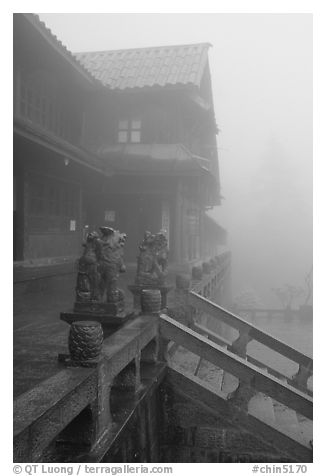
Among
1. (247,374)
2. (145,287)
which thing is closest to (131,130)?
(145,287)

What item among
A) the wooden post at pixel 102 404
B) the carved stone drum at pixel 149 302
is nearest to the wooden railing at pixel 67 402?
the wooden post at pixel 102 404

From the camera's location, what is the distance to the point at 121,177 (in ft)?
54.5

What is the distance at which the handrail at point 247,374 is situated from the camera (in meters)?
5.45

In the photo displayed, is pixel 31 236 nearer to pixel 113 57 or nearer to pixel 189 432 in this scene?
pixel 189 432

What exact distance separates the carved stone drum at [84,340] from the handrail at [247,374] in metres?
2.48

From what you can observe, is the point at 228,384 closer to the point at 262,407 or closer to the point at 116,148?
the point at 262,407

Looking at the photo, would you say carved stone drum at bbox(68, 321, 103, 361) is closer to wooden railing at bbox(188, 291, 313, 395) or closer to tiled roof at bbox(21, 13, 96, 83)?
wooden railing at bbox(188, 291, 313, 395)

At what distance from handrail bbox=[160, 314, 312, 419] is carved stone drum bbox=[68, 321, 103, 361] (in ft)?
8.15

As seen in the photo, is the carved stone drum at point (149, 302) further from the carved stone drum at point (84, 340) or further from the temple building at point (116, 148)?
the temple building at point (116, 148)

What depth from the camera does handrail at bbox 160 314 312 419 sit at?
5445 millimetres
